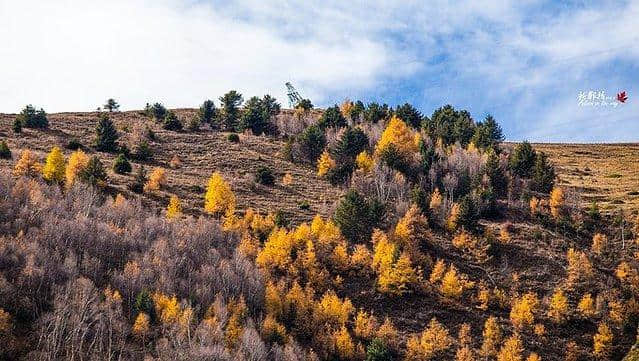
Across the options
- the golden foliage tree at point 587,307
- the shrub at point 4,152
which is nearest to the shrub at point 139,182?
the shrub at point 4,152

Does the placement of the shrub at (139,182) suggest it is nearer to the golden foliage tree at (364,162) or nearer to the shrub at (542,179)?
the golden foliage tree at (364,162)

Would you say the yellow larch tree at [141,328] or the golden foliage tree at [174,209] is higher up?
the golden foliage tree at [174,209]

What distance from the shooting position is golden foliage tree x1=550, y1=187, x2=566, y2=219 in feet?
327

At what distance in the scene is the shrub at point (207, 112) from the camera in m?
155

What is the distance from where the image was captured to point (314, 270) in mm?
80250

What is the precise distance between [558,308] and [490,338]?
11956mm

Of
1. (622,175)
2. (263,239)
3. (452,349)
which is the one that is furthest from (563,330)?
(622,175)

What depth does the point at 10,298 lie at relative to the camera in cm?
5922

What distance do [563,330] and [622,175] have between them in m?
81.8

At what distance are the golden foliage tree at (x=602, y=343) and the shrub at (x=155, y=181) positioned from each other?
74687 mm

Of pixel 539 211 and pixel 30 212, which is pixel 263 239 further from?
pixel 539 211

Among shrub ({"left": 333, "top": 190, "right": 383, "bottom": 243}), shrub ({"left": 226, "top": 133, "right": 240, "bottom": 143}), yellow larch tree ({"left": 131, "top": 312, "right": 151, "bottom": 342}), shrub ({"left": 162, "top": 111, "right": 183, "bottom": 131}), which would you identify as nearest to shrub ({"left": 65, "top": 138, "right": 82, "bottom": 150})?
shrub ({"left": 162, "top": 111, "right": 183, "bottom": 131})

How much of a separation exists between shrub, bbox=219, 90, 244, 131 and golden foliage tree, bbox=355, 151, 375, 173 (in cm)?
4517

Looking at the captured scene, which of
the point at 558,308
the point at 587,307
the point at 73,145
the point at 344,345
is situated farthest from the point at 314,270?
the point at 73,145
